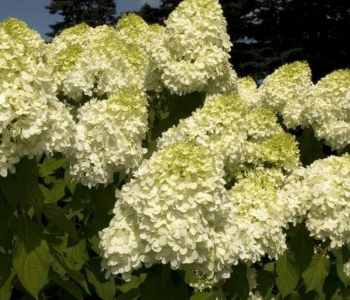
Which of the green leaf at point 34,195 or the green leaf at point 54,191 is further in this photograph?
the green leaf at point 54,191

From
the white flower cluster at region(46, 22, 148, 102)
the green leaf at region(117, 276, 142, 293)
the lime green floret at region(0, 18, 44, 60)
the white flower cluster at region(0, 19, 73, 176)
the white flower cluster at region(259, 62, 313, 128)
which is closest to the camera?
the white flower cluster at region(0, 19, 73, 176)

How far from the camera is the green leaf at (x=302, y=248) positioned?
3270mm

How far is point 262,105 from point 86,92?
2529 millimetres

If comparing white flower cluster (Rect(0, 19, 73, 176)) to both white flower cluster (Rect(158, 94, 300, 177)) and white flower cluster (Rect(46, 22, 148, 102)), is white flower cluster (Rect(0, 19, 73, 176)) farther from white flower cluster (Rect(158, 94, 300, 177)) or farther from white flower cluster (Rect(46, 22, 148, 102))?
white flower cluster (Rect(46, 22, 148, 102))

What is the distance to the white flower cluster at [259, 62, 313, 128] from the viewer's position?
566 centimetres

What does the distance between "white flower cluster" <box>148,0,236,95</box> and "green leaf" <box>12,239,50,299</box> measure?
1915mm

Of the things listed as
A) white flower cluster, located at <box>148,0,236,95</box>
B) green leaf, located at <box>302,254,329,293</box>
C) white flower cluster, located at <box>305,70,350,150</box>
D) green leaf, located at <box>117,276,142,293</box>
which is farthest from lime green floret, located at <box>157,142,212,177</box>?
white flower cluster, located at <box>305,70,350,150</box>

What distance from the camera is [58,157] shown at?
3.96m

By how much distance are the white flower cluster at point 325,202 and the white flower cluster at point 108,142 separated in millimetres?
860

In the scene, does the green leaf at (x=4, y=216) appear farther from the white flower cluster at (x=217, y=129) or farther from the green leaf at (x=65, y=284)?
the white flower cluster at (x=217, y=129)

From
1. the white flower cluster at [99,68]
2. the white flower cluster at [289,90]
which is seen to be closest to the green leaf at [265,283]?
the white flower cluster at [99,68]

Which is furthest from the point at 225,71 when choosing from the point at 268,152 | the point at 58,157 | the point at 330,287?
the point at 330,287

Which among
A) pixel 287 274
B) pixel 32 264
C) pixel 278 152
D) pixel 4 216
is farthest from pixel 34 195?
pixel 278 152

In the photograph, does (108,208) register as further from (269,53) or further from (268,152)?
(269,53)
